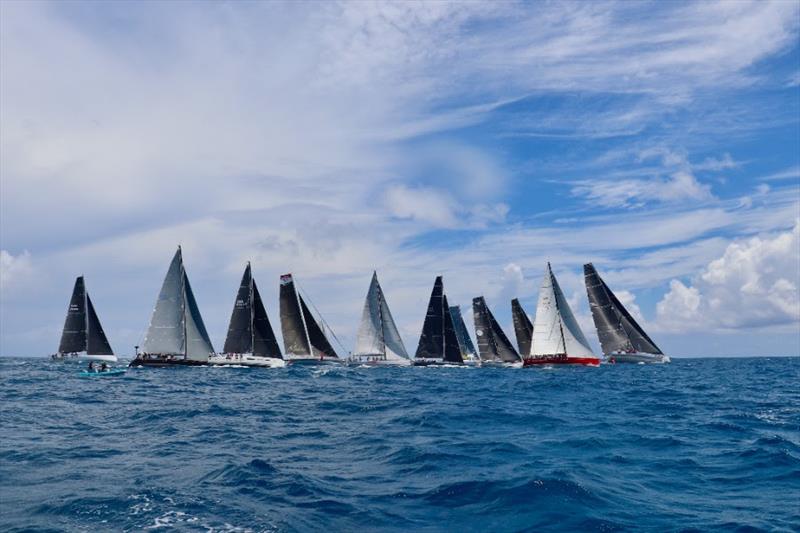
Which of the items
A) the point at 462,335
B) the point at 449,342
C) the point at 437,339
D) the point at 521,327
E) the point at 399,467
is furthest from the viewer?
the point at 462,335

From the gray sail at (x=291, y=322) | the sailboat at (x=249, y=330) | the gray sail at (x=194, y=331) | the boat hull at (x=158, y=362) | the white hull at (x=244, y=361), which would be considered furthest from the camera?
the gray sail at (x=291, y=322)

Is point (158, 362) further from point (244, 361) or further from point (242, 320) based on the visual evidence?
point (242, 320)

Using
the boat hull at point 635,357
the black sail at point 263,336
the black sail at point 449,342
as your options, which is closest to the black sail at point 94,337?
the black sail at point 263,336

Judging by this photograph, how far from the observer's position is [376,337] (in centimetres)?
10075

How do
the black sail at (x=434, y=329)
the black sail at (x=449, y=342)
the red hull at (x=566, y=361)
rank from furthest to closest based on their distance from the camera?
the black sail at (x=449, y=342), the black sail at (x=434, y=329), the red hull at (x=566, y=361)

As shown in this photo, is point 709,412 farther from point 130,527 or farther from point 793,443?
point 130,527

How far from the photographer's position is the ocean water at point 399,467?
1298cm

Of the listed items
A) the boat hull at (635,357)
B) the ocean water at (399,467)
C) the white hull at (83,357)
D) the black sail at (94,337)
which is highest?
the black sail at (94,337)

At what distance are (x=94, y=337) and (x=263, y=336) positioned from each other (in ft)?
116

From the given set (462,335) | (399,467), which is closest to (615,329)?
(462,335)

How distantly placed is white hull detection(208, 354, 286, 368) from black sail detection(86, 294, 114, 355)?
29758 mm

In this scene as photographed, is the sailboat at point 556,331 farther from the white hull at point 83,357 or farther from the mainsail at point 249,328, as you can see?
the white hull at point 83,357

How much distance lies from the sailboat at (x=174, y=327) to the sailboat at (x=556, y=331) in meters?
47.8

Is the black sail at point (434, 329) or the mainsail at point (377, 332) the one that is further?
the mainsail at point (377, 332)
